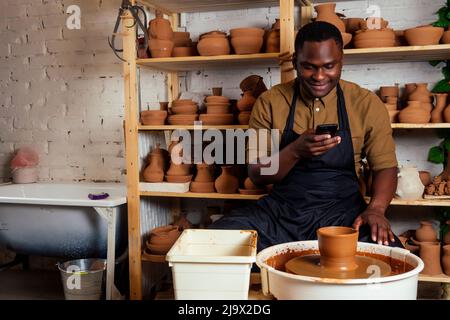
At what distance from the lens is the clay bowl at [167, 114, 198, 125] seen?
3402 mm

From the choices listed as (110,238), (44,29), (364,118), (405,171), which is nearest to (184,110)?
(110,238)

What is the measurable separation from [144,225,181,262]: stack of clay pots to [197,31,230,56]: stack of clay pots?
4.14 ft

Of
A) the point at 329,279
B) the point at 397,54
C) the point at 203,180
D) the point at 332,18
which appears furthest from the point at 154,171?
the point at 329,279

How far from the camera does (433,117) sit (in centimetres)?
312

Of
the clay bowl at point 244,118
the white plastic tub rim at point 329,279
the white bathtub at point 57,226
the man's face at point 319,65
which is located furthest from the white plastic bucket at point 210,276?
the white bathtub at point 57,226

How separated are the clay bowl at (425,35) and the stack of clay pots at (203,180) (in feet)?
5.00

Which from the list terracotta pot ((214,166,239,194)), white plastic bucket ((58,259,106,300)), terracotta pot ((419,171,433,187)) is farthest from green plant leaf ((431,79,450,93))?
white plastic bucket ((58,259,106,300))

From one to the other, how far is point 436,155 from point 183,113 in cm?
176

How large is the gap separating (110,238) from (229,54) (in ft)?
4.84

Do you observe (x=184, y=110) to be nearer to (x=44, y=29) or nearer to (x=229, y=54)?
(x=229, y=54)

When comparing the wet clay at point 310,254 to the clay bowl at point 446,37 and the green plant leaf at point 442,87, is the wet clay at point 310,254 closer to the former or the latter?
the clay bowl at point 446,37

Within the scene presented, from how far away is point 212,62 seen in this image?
3.42 m
